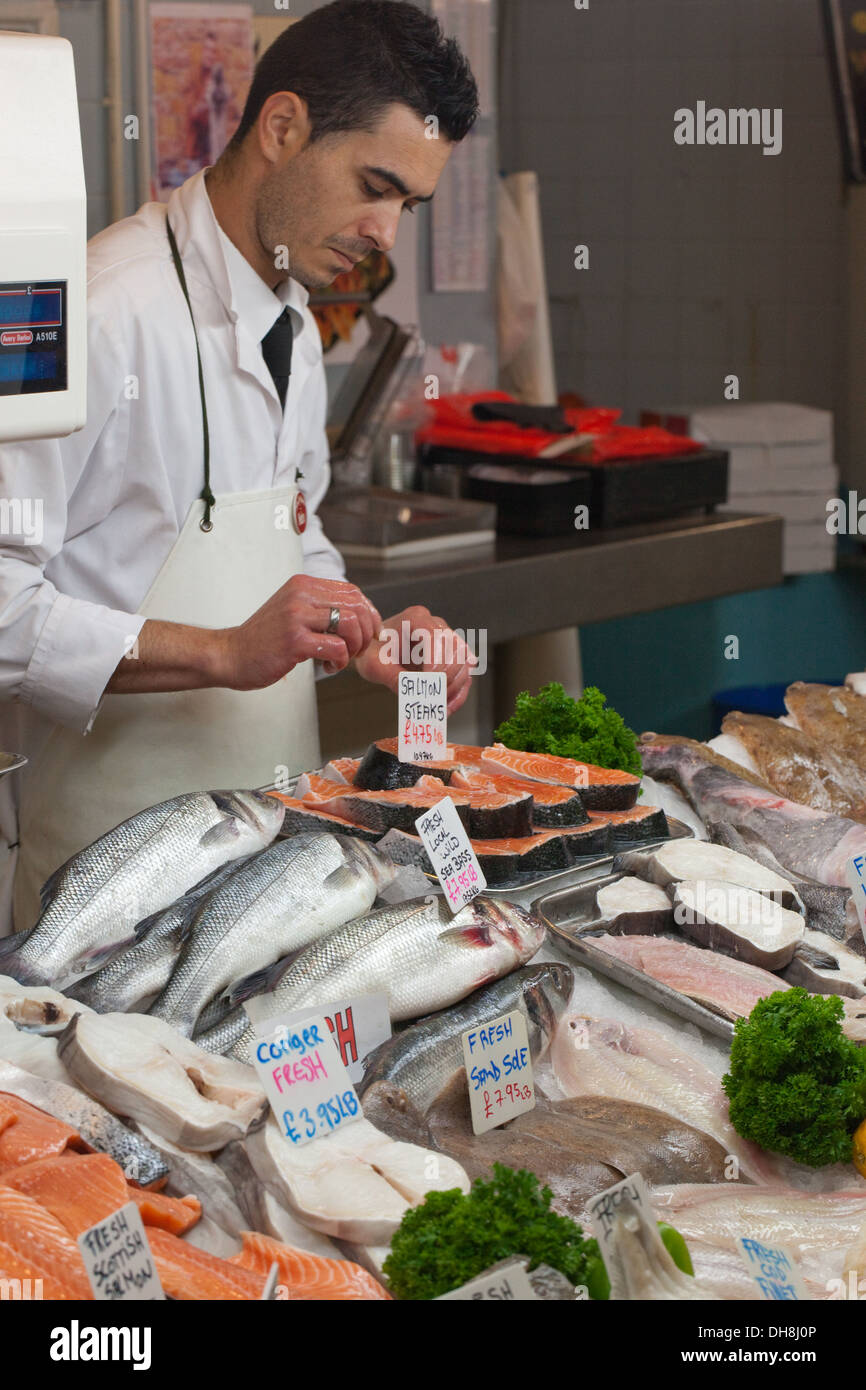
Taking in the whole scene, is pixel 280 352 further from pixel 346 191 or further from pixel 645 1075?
pixel 645 1075

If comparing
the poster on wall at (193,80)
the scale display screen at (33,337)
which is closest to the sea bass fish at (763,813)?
the scale display screen at (33,337)

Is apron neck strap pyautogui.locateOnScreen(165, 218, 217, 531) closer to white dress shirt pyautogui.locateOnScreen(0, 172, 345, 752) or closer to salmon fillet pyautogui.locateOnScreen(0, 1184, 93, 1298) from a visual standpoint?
white dress shirt pyautogui.locateOnScreen(0, 172, 345, 752)

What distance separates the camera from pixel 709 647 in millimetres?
5934

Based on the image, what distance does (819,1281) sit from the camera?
1.38 metres

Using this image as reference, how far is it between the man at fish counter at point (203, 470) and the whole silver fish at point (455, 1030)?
75 centimetres

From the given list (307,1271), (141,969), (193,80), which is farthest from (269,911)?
(193,80)

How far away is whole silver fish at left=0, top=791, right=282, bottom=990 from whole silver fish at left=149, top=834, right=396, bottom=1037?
89 millimetres

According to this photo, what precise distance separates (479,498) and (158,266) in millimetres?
2154

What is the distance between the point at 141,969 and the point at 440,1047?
1.17ft

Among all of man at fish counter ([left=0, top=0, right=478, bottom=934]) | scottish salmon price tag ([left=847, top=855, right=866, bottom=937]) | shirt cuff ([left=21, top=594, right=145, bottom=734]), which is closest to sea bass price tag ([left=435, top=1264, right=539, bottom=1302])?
scottish salmon price tag ([left=847, top=855, right=866, bottom=937])

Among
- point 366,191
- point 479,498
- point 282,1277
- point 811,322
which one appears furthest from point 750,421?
point 282,1277

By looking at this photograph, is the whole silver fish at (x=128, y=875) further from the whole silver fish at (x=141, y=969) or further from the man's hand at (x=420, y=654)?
the man's hand at (x=420, y=654)

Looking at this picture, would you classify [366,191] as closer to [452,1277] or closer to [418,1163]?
[418,1163]

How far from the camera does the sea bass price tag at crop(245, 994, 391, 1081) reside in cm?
160
